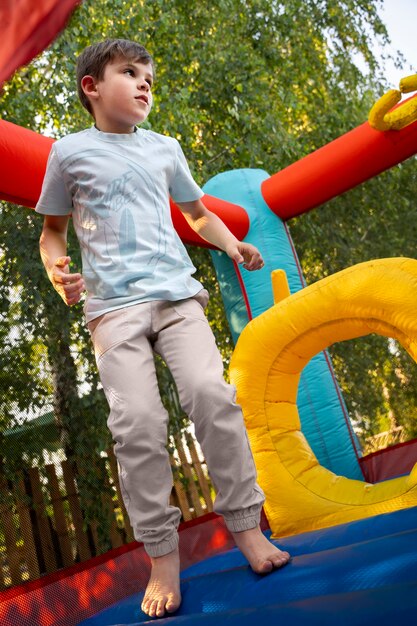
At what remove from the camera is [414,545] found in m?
1.09

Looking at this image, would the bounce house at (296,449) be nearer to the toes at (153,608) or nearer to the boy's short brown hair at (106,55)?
the toes at (153,608)

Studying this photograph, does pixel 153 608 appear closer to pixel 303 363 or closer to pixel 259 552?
pixel 259 552

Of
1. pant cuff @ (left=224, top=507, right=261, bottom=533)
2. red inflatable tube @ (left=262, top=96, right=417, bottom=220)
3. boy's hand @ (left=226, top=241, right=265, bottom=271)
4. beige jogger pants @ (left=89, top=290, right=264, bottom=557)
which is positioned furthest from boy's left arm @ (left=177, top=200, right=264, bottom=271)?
red inflatable tube @ (left=262, top=96, right=417, bottom=220)

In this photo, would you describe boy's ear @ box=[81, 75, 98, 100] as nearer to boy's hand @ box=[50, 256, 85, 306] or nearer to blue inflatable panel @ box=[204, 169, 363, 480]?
boy's hand @ box=[50, 256, 85, 306]

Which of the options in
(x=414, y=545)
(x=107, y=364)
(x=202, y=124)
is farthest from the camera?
(x=202, y=124)

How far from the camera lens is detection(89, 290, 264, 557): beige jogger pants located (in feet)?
4.59

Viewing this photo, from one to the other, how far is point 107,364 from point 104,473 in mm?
1387

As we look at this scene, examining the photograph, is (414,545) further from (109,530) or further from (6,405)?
(109,530)

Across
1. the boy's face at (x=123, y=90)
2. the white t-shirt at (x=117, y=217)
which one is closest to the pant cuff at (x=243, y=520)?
the white t-shirt at (x=117, y=217)

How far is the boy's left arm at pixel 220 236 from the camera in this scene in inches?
64.9

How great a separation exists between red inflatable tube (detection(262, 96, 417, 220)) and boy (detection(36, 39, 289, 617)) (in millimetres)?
1165

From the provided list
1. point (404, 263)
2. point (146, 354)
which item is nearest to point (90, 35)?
point (404, 263)

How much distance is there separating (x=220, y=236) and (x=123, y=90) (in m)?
0.41

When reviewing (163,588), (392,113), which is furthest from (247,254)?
(392,113)
